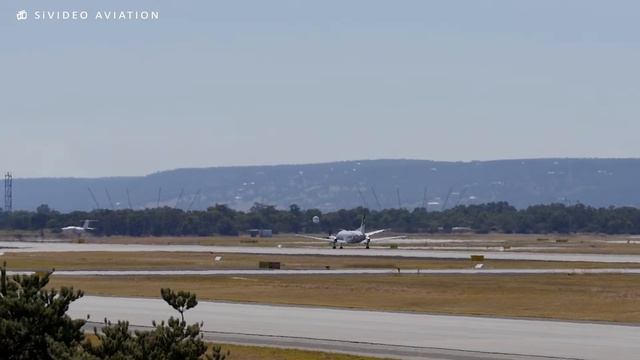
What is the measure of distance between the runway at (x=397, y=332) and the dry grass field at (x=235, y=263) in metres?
46.7

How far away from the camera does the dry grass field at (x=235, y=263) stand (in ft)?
358

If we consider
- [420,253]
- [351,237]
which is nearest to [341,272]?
[420,253]

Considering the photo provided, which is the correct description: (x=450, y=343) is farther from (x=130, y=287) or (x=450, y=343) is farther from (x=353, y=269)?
(x=353, y=269)

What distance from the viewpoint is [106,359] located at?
1030 inches

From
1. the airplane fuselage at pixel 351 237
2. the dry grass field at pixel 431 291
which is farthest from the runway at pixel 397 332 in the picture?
the airplane fuselage at pixel 351 237

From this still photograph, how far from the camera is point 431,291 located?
7419cm

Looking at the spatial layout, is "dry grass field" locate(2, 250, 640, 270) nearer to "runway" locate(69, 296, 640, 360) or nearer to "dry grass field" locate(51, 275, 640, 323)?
"dry grass field" locate(51, 275, 640, 323)

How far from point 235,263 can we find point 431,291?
4688cm

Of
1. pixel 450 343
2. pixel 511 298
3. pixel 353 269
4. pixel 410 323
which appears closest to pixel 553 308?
pixel 511 298

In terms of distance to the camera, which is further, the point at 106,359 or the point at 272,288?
the point at 272,288

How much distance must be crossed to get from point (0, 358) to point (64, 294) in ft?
6.48

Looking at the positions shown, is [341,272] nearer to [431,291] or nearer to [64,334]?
[431,291]

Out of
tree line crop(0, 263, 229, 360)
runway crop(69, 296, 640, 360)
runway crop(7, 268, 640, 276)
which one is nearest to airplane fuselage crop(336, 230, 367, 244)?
runway crop(7, 268, 640, 276)

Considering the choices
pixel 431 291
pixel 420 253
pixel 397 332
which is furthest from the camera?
pixel 420 253
